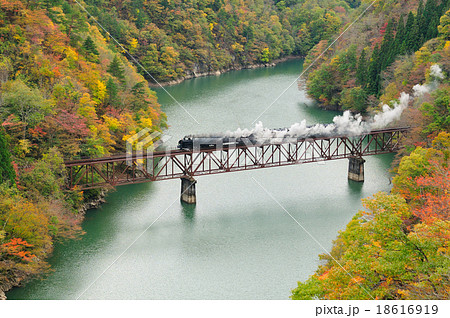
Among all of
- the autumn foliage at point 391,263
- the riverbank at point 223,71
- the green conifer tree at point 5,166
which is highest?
the riverbank at point 223,71

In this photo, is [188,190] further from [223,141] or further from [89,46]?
[89,46]

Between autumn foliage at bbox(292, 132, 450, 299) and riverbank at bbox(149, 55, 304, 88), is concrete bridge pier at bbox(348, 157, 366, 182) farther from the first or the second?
riverbank at bbox(149, 55, 304, 88)

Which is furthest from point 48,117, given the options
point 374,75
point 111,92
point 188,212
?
point 374,75

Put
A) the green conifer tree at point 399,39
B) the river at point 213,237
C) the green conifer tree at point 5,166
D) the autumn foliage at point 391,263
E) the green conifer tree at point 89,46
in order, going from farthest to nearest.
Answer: the green conifer tree at point 399,39, the green conifer tree at point 89,46, the river at point 213,237, the green conifer tree at point 5,166, the autumn foliage at point 391,263

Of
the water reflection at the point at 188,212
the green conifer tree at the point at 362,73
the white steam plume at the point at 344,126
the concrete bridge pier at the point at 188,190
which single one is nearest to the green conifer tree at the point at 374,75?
the green conifer tree at the point at 362,73

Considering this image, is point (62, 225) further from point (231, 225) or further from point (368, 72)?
point (368, 72)

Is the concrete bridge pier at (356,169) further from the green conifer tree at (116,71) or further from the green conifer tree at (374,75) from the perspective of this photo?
the green conifer tree at (374,75)

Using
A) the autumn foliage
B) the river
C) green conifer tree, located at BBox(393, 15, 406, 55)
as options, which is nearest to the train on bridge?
the river
